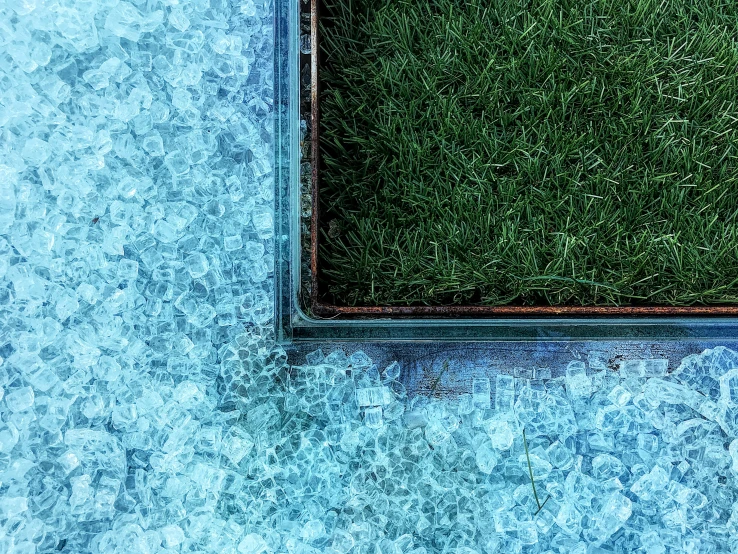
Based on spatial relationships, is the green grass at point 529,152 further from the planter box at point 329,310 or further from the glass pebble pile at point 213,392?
the glass pebble pile at point 213,392

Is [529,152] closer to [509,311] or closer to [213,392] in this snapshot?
[509,311]

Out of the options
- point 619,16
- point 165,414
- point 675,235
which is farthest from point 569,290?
point 165,414

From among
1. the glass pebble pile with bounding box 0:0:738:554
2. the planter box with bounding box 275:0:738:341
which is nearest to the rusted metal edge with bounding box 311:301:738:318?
the planter box with bounding box 275:0:738:341

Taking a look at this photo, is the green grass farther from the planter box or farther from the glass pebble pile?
the glass pebble pile

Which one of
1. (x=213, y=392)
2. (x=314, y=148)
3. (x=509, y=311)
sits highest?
(x=314, y=148)

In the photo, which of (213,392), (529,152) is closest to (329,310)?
(213,392)

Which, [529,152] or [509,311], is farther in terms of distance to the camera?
[529,152]

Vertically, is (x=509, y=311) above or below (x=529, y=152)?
below
